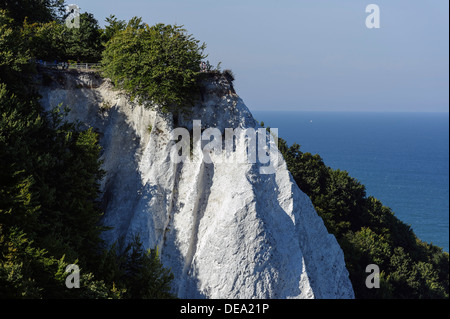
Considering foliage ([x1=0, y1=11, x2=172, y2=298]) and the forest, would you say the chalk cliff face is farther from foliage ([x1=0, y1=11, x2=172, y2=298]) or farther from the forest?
foliage ([x1=0, y1=11, x2=172, y2=298])

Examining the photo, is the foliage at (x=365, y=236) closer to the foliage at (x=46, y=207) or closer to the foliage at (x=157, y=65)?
the foliage at (x=157, y=65)

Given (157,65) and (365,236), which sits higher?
(157,65)

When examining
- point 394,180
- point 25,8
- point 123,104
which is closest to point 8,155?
point 123,104

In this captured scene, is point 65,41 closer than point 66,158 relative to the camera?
No

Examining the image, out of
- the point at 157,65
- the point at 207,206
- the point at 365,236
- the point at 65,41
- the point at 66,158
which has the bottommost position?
the point at 365,236

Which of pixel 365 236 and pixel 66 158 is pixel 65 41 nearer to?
pixel 66 158

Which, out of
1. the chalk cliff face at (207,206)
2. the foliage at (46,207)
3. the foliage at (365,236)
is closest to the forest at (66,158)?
the foliage at (46,207)

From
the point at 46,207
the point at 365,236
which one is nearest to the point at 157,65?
the point at 46,207

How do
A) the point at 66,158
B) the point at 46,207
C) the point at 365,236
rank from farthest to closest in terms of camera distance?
the point at 365,236 < the point at 66,158 < the point at 46,207
